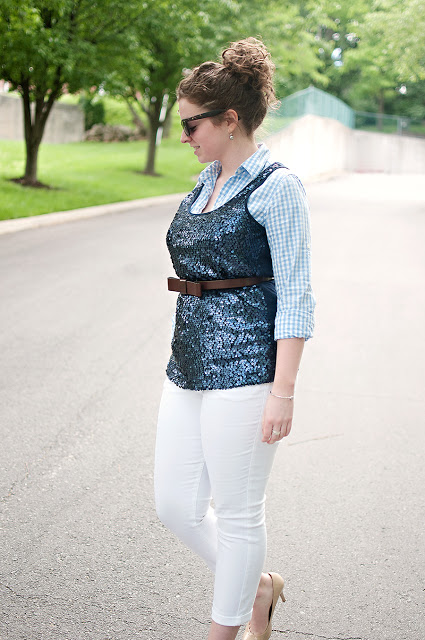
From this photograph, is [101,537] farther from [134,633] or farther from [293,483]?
[293,483]

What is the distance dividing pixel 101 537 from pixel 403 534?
1.38m

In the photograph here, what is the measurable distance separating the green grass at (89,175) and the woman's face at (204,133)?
43.0 feet

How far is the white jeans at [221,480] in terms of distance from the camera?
227 centimetres

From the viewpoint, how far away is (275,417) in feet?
7.30

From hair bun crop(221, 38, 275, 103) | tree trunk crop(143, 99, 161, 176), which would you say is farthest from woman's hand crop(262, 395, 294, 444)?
tree trunk crop(143, 99, 161, 176)

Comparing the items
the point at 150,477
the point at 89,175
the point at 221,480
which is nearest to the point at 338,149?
the point at 89,175

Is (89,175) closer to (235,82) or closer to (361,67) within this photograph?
(235,82)

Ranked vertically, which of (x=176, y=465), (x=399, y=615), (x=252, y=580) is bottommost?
(x=399, y=615)

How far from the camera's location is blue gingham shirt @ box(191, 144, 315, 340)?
86.3 inches

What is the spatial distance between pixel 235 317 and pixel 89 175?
2400 cm

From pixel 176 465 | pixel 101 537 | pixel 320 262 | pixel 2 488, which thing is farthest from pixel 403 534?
pixel 320 262

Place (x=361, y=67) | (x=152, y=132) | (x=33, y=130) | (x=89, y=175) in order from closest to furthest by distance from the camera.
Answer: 1. (x=33, y=130)
2. (x=89, y=175)
3. (x=152, y=132)
4. (x=361, y=67)

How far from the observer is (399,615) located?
2.91 m

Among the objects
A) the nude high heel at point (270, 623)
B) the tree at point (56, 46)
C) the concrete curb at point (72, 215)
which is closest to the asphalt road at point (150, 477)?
the nude high heel at point (270, 623)
